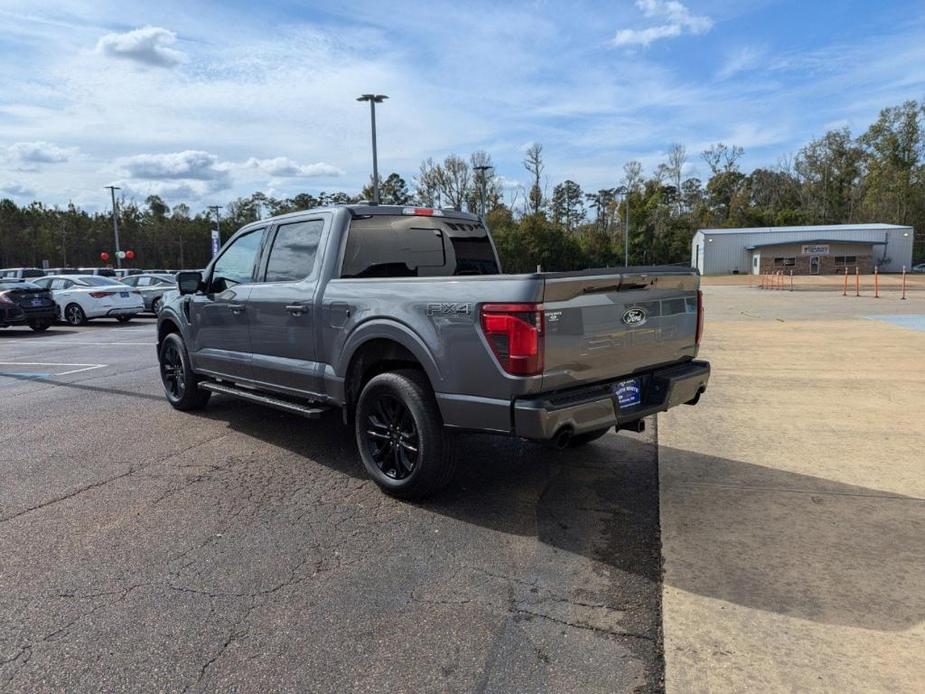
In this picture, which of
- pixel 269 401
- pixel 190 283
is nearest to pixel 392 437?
pixel 269 401

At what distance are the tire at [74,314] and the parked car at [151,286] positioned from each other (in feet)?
9.66

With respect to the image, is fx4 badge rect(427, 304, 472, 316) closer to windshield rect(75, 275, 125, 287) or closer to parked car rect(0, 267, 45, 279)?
windshield rect(75, 275, 125, 287)

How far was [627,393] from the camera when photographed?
13.3 ft

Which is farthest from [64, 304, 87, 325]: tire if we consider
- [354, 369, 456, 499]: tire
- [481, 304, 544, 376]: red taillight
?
[481, 304, 544, 376]: red taillight

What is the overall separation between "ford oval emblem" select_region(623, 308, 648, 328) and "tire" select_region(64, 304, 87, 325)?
1961cm

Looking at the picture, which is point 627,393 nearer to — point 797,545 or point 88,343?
point 797,545

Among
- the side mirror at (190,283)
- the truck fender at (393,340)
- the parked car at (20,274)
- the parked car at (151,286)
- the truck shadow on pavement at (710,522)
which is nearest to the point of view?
the truck shadow on pavement at (710,522)

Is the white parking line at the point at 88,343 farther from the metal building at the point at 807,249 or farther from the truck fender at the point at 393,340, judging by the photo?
the metal building at the point at 807,249

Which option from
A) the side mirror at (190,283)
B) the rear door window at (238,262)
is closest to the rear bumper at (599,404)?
the rear door window at (238,262)

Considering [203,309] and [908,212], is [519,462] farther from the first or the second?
[908,212]

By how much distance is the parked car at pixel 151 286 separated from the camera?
74.9ft

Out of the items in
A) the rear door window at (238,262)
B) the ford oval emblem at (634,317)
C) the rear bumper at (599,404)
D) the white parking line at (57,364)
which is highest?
the rear door window at (238,262)

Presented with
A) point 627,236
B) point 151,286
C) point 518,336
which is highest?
point 627,236

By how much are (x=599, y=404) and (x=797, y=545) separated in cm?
132
